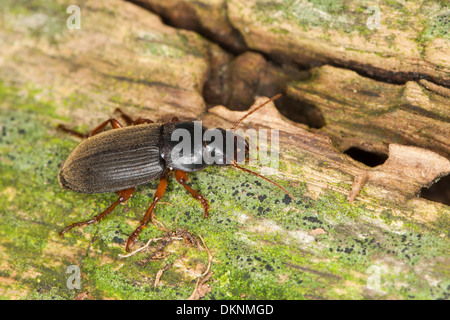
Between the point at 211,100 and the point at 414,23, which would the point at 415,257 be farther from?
the point at 211,100

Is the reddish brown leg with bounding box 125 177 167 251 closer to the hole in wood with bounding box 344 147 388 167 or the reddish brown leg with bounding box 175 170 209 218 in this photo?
the reddish brown leg with bounding box 175 170 209 218

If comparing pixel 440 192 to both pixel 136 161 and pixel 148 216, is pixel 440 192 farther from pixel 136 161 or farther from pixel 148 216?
pixel 136 161

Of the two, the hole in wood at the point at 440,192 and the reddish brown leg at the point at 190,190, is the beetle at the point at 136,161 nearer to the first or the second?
the reddish brown leg at the point at 190,190

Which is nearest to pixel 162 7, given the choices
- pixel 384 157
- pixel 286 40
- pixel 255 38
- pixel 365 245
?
pixel 255 38

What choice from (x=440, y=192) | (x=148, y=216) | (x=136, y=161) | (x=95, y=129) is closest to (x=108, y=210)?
(x=148, y=216)

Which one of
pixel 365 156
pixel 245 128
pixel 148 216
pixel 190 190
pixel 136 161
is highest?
pixel 245 128

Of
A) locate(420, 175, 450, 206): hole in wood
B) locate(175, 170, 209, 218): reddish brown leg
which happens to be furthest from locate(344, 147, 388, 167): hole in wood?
locate(175, 170, 209, 218): reddish brown leg
